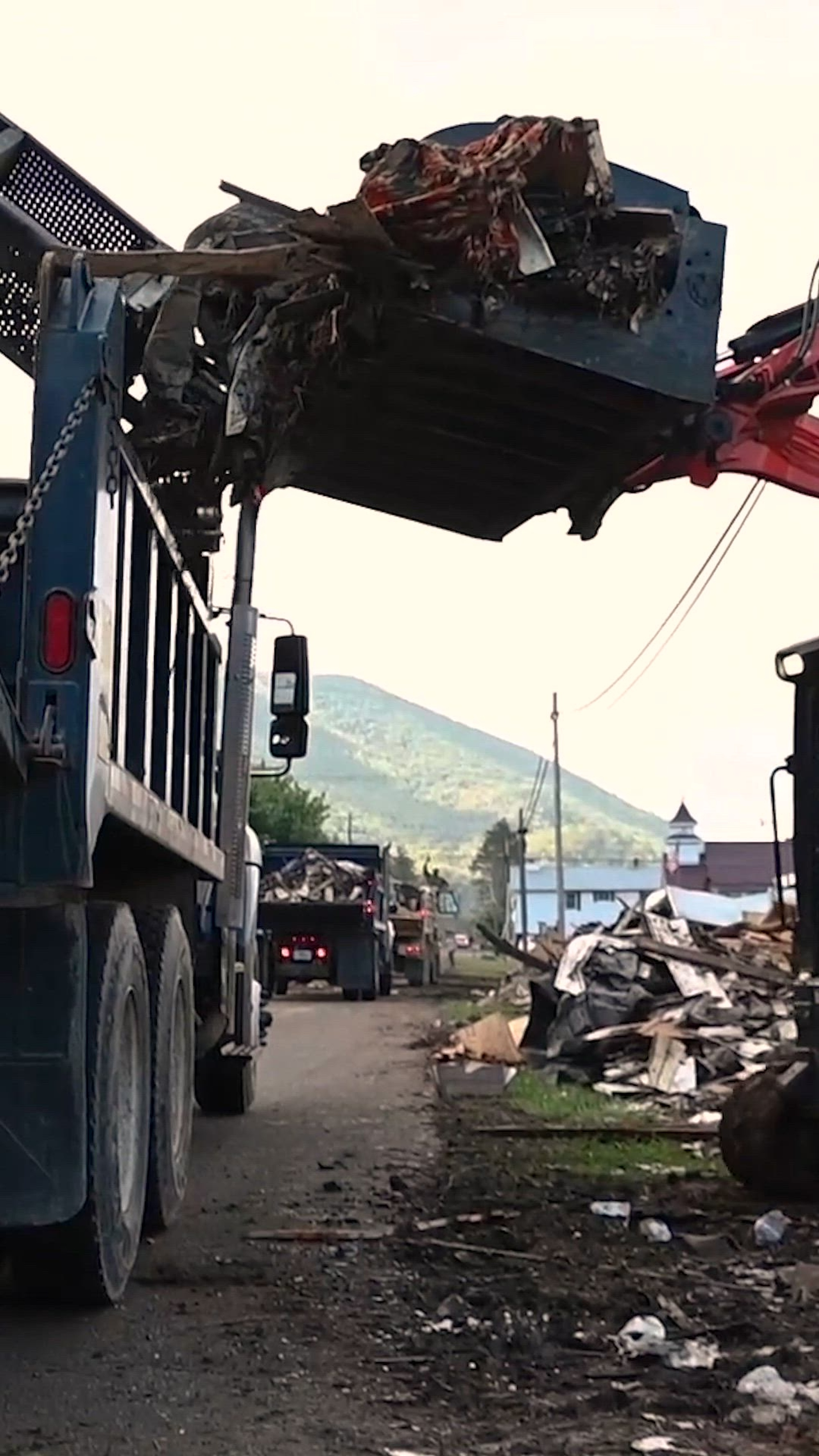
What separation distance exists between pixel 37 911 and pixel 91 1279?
1.40 meters

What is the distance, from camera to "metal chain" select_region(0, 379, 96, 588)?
4.91 metres

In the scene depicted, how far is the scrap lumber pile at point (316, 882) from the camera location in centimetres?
2652

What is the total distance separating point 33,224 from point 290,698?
3.10 meters

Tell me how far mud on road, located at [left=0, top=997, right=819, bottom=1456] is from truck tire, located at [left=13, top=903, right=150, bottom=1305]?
0.50ft

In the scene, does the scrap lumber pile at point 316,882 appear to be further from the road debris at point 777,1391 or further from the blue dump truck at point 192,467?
the road debris at point 777,1391

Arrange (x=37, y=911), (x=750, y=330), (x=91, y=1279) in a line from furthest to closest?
(x=750, y=330) → (x=91, y=1279) → (x=37, y=911)

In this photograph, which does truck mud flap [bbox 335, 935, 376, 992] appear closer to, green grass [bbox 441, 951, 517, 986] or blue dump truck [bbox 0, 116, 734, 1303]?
green grass [bbox 441, 951, 517, 986]

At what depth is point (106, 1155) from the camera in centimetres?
550

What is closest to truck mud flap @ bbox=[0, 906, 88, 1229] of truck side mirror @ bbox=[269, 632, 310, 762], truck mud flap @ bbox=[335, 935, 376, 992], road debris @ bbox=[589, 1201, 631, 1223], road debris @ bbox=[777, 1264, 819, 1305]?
road debris @ bbox=[777, 1264, 819, 1305]

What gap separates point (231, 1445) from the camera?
4453 millimetres

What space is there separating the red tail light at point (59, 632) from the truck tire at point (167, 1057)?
1934 millimetres

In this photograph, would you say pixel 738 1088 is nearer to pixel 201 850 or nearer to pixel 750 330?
pixel 201 850

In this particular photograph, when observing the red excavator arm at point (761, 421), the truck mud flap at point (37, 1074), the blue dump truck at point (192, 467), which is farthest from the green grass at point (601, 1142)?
the truck mud flap at point (37, 1074)

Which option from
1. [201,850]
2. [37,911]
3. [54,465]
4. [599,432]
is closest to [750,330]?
[599,432]
